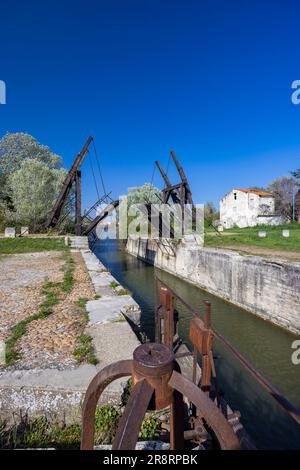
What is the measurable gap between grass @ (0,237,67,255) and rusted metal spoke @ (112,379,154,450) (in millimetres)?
16808

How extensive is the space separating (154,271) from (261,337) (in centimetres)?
1342

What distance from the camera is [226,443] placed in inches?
42.6

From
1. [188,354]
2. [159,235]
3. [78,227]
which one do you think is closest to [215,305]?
[188,354]

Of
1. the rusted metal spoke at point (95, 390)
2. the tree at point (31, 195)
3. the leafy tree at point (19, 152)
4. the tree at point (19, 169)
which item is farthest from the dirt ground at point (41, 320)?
the leafy tree at point (19, 152)

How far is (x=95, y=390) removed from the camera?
135 centimetres

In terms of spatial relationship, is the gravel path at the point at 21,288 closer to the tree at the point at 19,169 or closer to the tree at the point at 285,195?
the tree at the point at 19,169

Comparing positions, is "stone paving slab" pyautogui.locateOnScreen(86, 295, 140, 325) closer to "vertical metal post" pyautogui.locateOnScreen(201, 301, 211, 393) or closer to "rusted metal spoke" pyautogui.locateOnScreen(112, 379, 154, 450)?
"vertical metal post" pyautogui.locateOnScreen(201, 301, 211, 393)

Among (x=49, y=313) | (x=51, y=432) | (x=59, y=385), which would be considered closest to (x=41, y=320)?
(x=49, y=313)

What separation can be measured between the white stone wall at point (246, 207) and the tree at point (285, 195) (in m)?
2.29

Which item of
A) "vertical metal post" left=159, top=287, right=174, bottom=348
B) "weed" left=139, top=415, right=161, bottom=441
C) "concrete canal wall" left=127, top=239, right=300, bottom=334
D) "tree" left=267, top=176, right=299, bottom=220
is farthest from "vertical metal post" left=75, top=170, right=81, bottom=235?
"tree" left=267, top=176, right=299, bottom=220

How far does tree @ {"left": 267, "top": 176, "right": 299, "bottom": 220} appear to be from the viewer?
3891 cm

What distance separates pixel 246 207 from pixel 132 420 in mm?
39313
